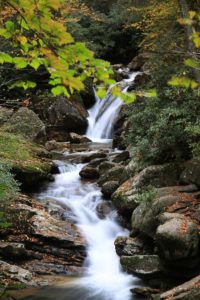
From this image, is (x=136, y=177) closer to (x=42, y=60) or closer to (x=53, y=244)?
(x=53, y=244)

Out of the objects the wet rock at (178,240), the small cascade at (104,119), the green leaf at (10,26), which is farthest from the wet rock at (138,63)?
the green leaf at (10,26)

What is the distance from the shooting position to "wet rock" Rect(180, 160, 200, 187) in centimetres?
880

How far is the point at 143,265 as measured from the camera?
770 cm

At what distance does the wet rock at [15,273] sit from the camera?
751cm

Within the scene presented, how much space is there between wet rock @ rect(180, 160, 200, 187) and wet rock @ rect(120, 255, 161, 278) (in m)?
2.12

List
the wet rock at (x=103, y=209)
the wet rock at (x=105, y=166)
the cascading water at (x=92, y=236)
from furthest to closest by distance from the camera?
the wet rock at (x=105, y=166)
the wet rock at (x=103, y=209)
the cascading water at (x=92, y=236)

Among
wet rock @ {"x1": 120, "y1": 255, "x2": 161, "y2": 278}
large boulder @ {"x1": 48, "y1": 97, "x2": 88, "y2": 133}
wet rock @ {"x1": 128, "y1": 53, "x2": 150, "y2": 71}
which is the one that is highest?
wet rock @ {"x1": 128, "y1": 53, "x2": 150, "y2": 71}

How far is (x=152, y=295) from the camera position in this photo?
22.2 ft

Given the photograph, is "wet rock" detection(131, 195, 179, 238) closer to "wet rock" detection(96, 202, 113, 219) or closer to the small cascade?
"wet rock" detection(96, 202, 113, 219)

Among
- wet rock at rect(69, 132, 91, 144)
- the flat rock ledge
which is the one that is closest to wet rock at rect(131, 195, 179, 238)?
the flat rock ledge

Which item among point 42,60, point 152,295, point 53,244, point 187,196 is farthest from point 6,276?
point 42,60

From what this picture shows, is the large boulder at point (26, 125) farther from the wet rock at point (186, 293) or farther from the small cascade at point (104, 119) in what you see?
the wet rock at point (186, 293)

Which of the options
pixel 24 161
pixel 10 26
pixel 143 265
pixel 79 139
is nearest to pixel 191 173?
pixel 143 265

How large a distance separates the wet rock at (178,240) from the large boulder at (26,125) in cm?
1041
